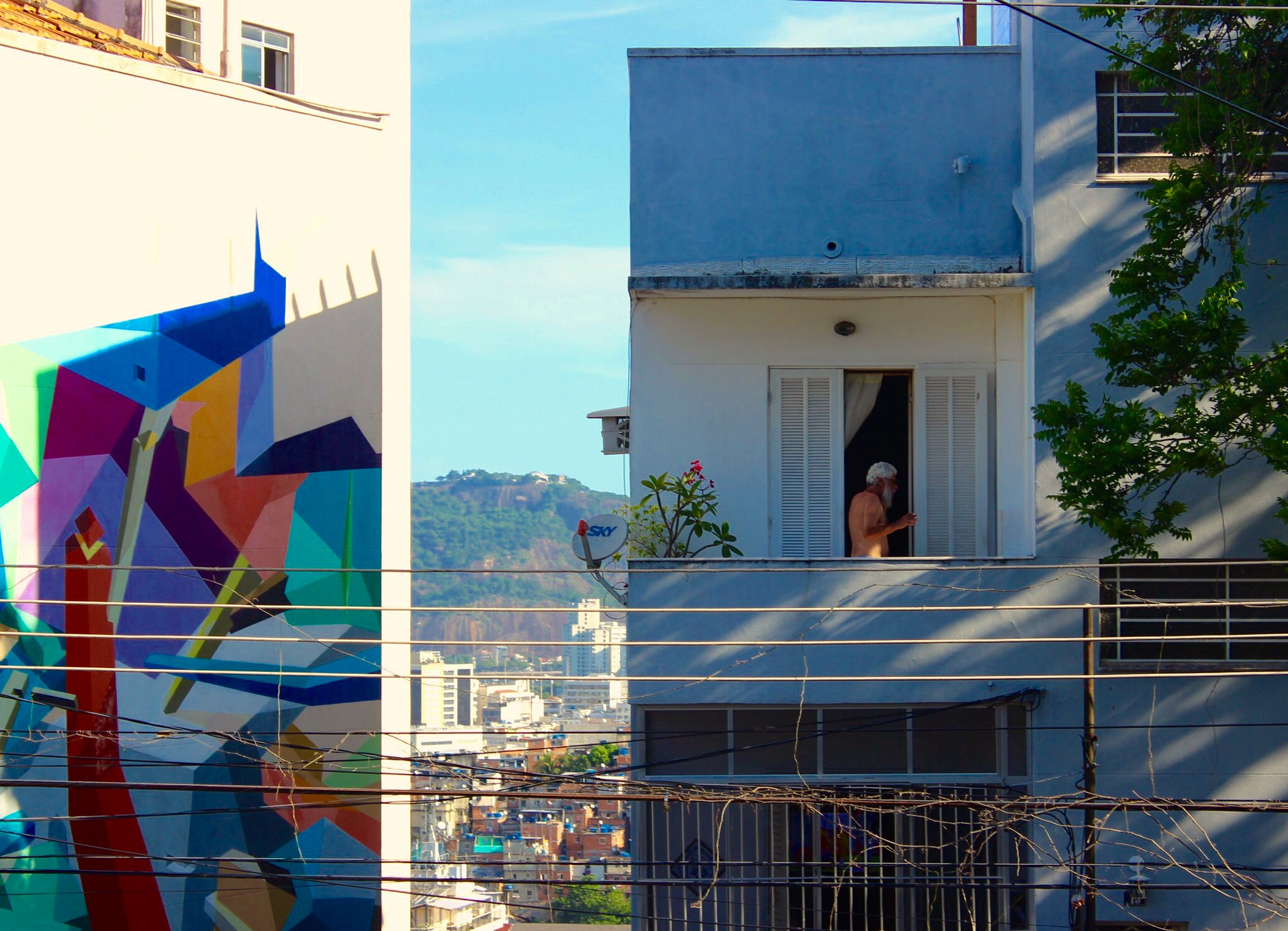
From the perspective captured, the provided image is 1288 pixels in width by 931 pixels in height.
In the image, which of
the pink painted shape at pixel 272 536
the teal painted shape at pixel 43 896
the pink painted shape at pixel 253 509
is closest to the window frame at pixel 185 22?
the pink painted shape at pixel 253 509

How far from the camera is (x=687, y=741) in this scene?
1291 cm

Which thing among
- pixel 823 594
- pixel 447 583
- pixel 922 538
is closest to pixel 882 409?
pixel 922 538

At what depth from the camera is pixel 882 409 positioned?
45.9 feet

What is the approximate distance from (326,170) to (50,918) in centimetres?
904

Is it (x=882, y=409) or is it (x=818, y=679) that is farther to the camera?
(x=882, y=409)

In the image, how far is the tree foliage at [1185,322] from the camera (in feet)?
36.2

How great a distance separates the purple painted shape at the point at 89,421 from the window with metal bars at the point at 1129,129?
1057 cm

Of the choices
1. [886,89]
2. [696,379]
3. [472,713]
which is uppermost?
[886,89]

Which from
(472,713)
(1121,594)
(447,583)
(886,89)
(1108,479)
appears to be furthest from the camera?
(447,583)

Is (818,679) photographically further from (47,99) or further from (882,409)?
(47,99)

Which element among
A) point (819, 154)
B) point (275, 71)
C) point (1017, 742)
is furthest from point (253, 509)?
point (1017, 742)

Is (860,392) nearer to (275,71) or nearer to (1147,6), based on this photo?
(1147,6)

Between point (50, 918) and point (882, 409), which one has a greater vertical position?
point (882, 409)

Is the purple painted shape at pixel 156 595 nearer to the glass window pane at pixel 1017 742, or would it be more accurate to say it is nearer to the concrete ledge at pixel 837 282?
the concrete ledge at pixel 837 282
